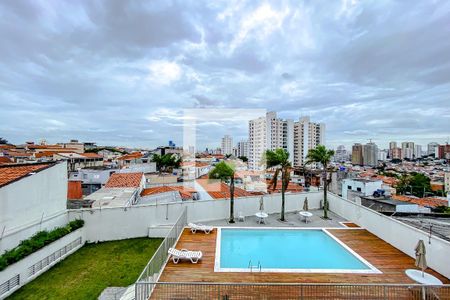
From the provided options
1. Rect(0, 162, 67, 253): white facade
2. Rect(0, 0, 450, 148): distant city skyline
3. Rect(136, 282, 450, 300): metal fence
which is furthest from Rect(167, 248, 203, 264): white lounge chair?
Rect(0, 0, 450, 148): distant city skyline

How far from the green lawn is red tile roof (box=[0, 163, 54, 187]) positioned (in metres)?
3.58

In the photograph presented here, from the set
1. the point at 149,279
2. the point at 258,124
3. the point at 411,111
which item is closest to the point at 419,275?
the point at 149,279

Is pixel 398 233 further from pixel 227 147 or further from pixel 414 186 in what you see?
pixel 414 186

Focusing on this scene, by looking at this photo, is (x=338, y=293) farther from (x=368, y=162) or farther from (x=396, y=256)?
(x=368, y=162)

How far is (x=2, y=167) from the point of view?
10297mm

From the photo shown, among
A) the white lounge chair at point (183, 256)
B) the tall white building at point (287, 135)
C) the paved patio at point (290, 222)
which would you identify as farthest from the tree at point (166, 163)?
the white lounge chair at point (183, 256)

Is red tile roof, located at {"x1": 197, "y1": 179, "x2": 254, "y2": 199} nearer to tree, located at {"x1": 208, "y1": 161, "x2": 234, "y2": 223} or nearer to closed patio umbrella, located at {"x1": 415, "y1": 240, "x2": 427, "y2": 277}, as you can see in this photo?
tree, located at {"x1": 208, "y1": 161, "x2": 234, "y2": 223}

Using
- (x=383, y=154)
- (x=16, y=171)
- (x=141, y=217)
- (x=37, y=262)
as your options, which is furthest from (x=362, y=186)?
(x=383, y=154)

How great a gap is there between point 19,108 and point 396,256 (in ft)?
146

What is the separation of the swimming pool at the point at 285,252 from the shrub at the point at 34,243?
6269 mm

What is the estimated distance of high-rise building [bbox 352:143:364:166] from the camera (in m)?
120

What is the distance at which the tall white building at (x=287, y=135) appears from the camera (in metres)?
57.8

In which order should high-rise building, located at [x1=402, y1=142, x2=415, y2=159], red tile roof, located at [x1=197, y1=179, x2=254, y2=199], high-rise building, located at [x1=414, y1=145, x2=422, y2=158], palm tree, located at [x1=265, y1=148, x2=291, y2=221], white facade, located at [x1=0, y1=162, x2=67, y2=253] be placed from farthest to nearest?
high-rise building, located at [x1=402, y1=142, x2=415, y2=159] < high-rise building, located at [x1=414, y1=145, x2=422, y2=158] < red tile roof, located at [x1=197, y1=179, x2=254, y2=199] < palm tree, located at [x1=265, y1=148, x2=291, y2=221] < white facade, located at [x1=0, y1=162, x2=67, y2=253]

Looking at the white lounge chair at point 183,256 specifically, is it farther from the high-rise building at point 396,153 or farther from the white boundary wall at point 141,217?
the high-rise building at point 396,153
